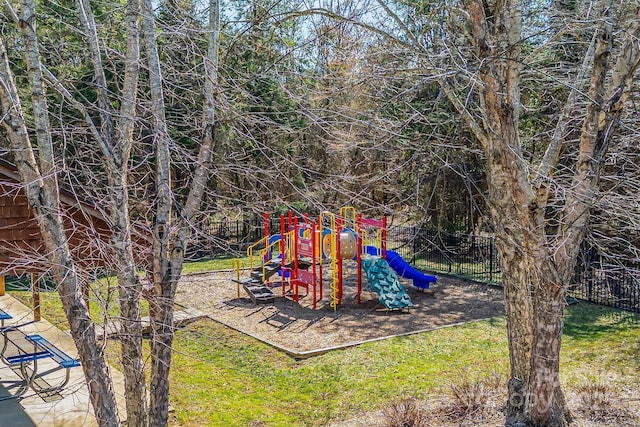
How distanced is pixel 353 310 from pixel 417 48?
791 cm

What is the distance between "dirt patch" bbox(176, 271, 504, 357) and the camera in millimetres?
10484

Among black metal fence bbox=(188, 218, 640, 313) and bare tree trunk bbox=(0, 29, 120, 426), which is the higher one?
bare tree trunk bbox=(0, 29, 120, 426)

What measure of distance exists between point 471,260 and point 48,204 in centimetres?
1634

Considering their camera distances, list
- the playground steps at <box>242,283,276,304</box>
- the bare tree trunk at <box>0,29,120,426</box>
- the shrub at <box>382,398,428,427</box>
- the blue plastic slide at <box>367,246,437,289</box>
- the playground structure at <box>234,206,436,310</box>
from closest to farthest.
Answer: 1. the bare tree trunk at <box>0,29,120,426</box>
2. the shrub at <box>382,398,428,427</box>
3. the playground structure at <box>234,206,436,310</box>
4. the playground steps at <box>242,283,276,304</box>
5. the blue plastic slide at <box>367,246,437,289</box>

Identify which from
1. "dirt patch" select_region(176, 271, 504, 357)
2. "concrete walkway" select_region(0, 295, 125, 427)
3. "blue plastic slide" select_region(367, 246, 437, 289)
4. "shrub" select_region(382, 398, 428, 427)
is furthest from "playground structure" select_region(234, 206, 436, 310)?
"shrub" select_region(382, 398, 428, 427)

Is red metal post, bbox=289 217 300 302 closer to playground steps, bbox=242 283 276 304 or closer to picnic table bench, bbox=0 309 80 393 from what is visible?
playground steps, bbox=242 283 276 304

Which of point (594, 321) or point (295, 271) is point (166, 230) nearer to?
point (295, 271)

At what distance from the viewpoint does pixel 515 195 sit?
5.47 m

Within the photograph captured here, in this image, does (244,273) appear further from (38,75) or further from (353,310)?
(38,75)

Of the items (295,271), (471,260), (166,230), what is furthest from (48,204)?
(471,260)

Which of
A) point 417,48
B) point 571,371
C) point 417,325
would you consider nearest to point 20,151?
point 417,48

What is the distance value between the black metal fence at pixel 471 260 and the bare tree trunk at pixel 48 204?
2.31m

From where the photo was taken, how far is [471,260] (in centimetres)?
1862

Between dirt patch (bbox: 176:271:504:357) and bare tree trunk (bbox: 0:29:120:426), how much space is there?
5.34 metres
